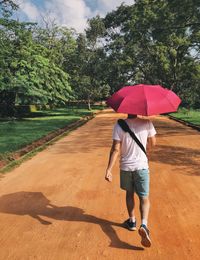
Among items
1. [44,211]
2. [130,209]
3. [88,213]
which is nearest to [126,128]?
[130,209]

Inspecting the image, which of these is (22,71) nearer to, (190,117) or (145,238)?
(190,117)

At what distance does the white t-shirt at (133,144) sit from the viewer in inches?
202

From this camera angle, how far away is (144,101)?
16.2 ft

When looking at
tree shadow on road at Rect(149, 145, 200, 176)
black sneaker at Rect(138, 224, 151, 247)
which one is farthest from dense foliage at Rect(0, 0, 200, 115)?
black sneaker at Rect(138, 224, 151, 247)

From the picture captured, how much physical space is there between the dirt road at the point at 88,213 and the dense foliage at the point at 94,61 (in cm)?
1962

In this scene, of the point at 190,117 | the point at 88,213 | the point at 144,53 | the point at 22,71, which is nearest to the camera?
the point at 88,213

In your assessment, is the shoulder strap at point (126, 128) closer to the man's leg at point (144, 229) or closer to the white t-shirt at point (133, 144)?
the white t-shirt at point (133, 144)

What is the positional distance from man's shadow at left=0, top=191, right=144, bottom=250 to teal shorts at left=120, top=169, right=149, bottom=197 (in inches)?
29.6

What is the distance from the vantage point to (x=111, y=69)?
5259 centimetres

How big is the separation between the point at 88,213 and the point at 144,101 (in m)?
2.47

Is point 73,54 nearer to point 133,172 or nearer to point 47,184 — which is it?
point 47,184

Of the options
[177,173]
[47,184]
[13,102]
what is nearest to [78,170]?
[47,184]

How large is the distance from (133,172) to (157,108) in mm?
959

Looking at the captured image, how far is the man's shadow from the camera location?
5537mm
